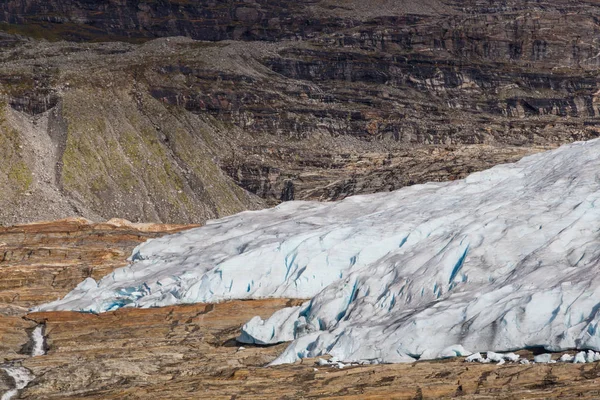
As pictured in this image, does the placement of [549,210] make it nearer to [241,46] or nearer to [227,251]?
[227,251]

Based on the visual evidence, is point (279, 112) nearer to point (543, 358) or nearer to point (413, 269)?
point (413, 269)

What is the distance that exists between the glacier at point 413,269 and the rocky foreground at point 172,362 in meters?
1.90

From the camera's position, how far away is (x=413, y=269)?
155 feet

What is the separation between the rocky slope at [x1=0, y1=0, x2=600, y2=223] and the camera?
11181 centimetres

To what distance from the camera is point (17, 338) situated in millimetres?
52062

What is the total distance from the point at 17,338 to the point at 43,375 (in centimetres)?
1077

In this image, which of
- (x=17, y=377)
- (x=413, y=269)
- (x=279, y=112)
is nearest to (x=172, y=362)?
(x=17, y=377)

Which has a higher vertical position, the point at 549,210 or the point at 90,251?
the point at 549,210

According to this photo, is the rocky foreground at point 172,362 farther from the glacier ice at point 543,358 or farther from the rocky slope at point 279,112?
the rocky slope at point 279,112

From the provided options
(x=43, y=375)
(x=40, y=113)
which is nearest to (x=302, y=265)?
(x=43, y=375)

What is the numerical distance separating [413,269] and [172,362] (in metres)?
11.8

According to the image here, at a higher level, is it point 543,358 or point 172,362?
point 543,358


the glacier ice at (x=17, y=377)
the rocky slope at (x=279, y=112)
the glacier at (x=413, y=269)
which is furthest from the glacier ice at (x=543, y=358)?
the rocky slope at (x=279, y=112)

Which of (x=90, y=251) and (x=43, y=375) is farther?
(x=90, y=251)
